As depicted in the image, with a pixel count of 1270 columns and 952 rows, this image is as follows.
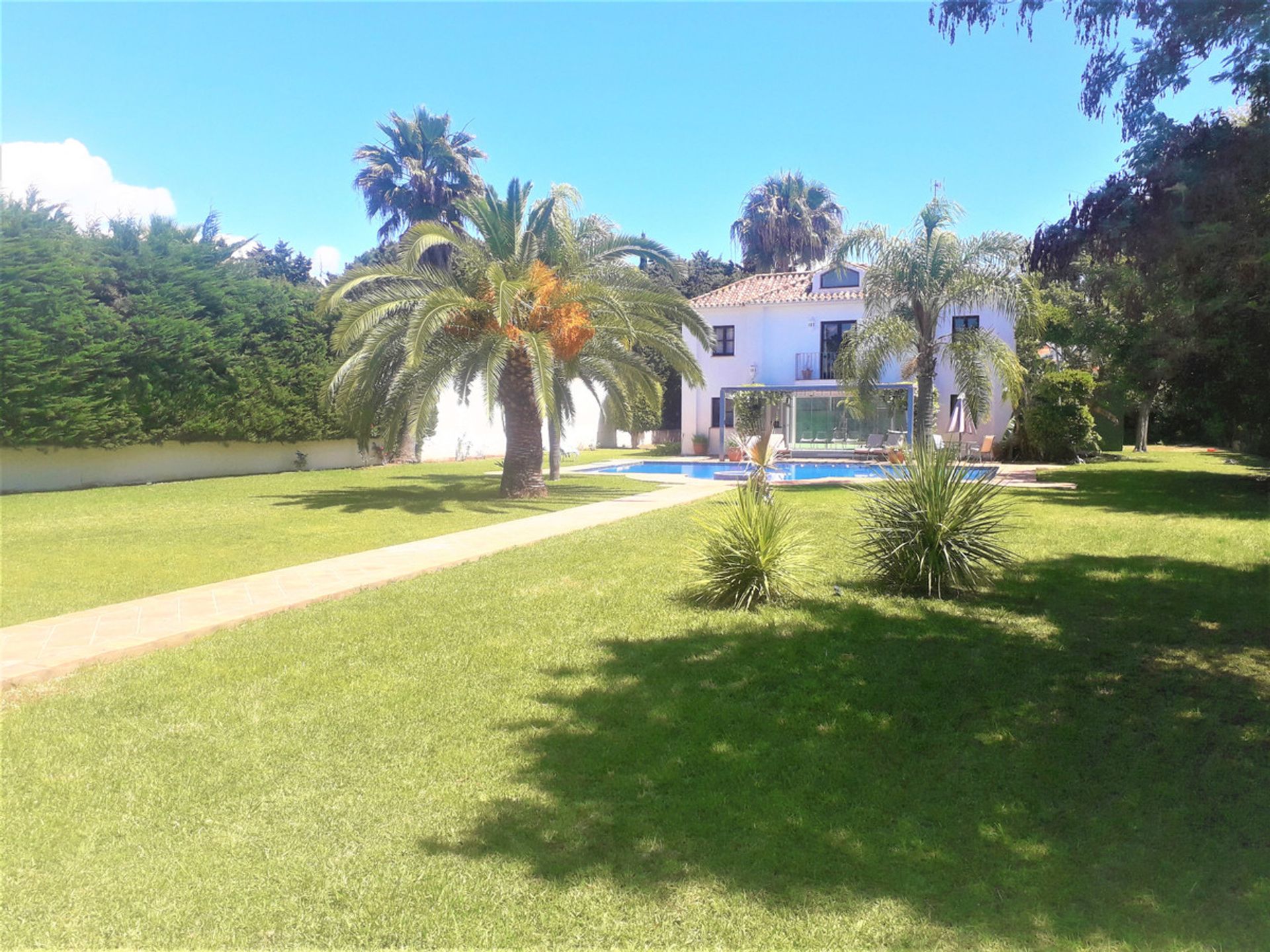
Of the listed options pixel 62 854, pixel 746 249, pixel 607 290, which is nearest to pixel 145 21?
pixel 607 290

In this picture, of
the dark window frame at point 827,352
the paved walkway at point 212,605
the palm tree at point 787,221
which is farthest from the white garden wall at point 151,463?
the palm tree at point 787,221

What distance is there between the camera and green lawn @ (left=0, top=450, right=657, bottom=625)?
857cm

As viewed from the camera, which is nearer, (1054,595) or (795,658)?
(795,658)

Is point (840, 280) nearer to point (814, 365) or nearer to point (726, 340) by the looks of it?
point (814, 365)

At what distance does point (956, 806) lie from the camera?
3.70 meters

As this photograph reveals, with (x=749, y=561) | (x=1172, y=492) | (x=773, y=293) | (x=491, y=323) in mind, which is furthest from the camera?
(x=773, y=293)

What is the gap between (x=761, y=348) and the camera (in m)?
33.1

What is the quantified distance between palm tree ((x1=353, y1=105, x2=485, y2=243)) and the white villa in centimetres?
1088

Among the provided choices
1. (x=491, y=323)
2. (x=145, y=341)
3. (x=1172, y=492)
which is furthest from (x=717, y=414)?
(x=145, y=341)

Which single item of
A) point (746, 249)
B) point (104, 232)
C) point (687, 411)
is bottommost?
point (687, 411)

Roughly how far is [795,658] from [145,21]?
1053 cm

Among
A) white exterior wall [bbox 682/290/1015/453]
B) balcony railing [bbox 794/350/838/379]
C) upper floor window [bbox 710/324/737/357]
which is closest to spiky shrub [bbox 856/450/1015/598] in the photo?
white exterior wall [bbox 682/290/1015/453]

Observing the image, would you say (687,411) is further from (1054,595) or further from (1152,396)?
(1054,595)

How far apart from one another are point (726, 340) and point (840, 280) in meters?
5.07
